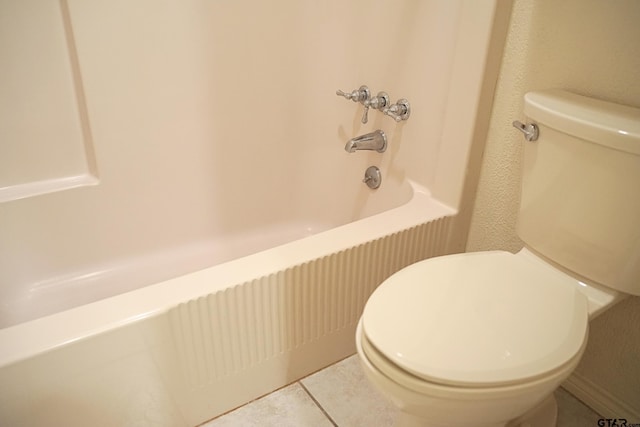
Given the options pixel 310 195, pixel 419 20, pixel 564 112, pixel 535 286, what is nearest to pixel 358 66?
pixel 419 20

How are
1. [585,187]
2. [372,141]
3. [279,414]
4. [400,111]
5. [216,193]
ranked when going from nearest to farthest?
[585,187]
[279,414]
[400,111]
[372,141]
[216,193]

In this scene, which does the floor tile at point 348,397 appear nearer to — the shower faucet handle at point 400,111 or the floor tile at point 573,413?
the floor tile at point 573,413

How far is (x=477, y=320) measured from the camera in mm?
850

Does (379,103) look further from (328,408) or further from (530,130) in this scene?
(328,408)

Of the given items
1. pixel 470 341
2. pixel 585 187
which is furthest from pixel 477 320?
pixel 585 187

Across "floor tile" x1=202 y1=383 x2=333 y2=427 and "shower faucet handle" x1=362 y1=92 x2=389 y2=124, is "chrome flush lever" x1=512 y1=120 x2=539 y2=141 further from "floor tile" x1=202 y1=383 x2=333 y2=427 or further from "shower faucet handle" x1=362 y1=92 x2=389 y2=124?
"floor tile" x1=202 y1=383 x2=333 y2=427

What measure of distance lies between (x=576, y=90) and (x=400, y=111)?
1.51 ft

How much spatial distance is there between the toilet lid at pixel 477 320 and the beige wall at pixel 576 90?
289mm

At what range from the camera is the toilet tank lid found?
837mm

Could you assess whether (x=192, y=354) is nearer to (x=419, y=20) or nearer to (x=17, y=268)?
(x=17, y=268)

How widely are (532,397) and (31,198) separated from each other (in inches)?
52.5

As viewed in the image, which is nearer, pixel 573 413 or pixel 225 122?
pixel 573 413

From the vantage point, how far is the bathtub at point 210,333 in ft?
2.77

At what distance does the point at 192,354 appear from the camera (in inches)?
40.1
